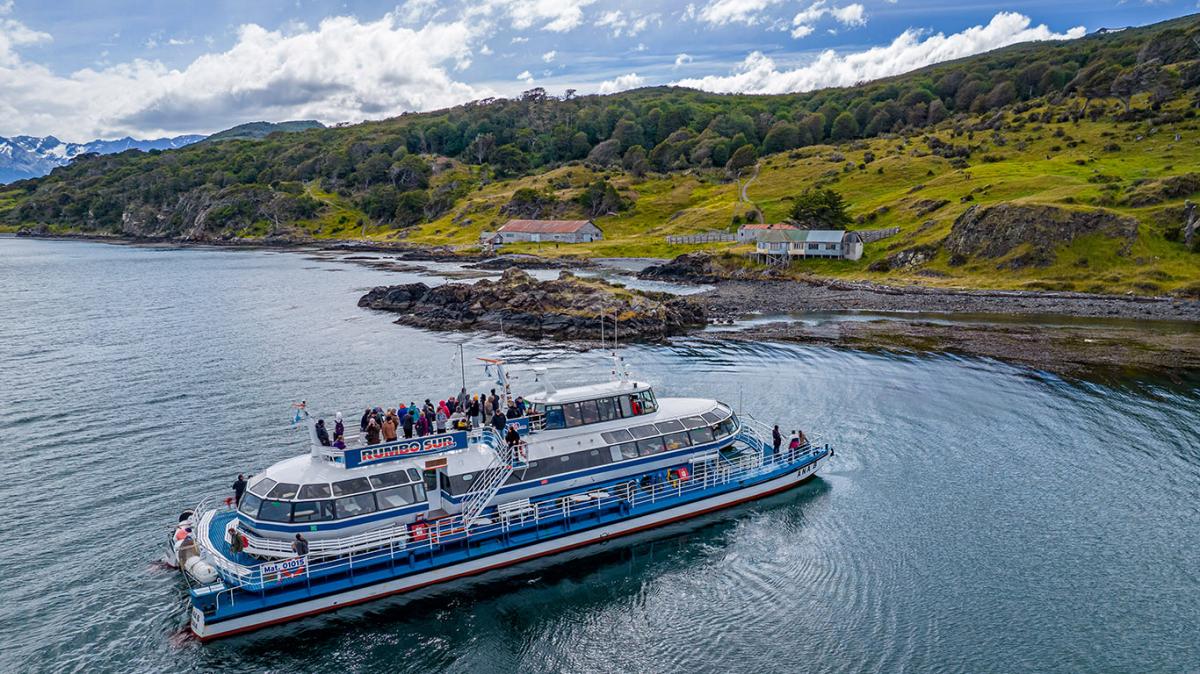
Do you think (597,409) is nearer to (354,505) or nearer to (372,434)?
(372,434)

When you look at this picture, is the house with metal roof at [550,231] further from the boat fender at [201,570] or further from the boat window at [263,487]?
the boat fender at [201,570]

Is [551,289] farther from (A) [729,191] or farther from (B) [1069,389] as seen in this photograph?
(A) [729,191]

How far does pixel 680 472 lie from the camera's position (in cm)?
3538

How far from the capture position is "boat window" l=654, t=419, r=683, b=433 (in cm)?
3631

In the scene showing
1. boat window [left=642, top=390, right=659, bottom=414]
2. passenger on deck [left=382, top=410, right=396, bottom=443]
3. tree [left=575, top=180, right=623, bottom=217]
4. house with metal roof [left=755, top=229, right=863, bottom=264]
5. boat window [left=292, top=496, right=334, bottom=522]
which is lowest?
boat window [left=292, top=496, right=334, bottom=522]

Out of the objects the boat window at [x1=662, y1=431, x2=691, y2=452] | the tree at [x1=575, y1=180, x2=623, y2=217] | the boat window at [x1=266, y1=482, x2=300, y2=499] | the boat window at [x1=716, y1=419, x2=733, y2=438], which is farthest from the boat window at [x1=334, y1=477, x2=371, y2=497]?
A: the tree at [x1=575, y1=180, x2=623, y2=217]

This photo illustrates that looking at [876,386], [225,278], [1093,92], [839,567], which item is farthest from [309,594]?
[1093,92]

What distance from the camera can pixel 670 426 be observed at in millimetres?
36531

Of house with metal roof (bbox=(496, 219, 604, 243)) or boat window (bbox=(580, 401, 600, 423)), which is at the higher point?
house with metal roof (bbox=(496, 219, 604, 243))

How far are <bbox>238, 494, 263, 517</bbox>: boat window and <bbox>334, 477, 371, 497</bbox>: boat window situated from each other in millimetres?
2920

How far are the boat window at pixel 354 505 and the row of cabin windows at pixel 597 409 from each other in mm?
9102

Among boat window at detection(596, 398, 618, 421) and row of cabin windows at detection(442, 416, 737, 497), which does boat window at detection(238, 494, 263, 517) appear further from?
boat window at detection(596, 398, 618, 421)

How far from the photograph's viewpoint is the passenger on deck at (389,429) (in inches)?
1215

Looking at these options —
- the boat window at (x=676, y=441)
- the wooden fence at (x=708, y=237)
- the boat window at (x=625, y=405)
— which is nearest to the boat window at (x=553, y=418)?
the boat window at (x=625, y=405)
